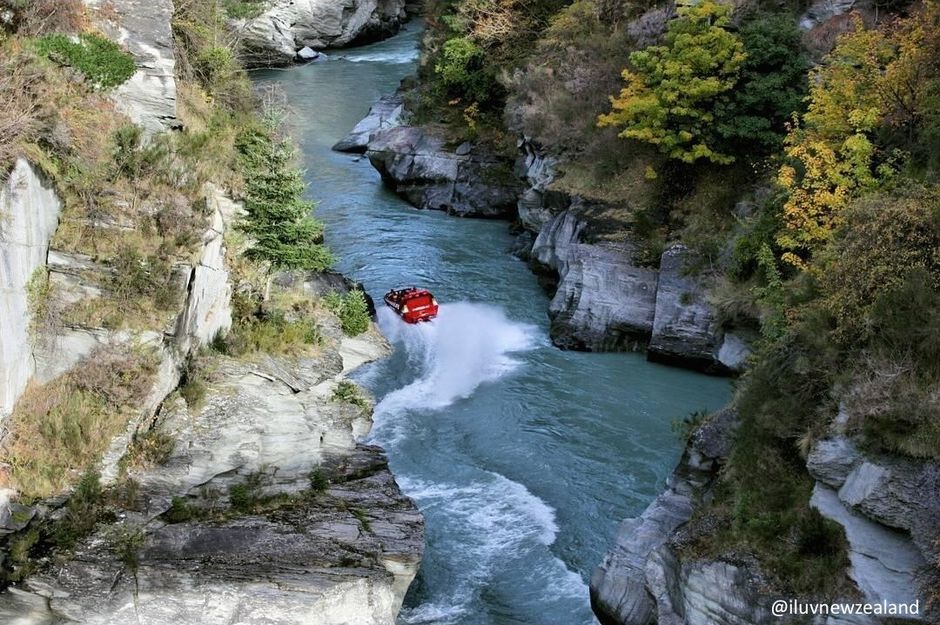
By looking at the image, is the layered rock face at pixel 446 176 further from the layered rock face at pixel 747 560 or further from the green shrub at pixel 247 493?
the green shrub at pixel 247 493

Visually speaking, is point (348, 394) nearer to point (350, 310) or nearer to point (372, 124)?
point (350, 310)

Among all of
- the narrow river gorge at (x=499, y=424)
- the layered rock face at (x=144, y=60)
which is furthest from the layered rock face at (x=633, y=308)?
the layered rock face at (x=144, y=60)

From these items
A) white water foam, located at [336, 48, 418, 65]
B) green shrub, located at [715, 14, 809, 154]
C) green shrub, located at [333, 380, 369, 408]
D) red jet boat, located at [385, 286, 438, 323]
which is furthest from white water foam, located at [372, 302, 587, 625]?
white water foam, located at [336, 48, 418, 65]

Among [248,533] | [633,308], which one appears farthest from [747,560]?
[633,308]

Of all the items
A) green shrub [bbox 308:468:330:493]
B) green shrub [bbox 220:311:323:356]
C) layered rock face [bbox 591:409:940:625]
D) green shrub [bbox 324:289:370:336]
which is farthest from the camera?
green shrub [bbox 324:289:370:336]

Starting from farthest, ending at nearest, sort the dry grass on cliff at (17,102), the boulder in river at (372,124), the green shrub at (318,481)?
1. the boulder in river at (372,124)
2. the green shrub at (318,481)
3. the dry grass on cliff at (17,102)

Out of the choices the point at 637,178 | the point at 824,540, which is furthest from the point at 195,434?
the point at 637,178
